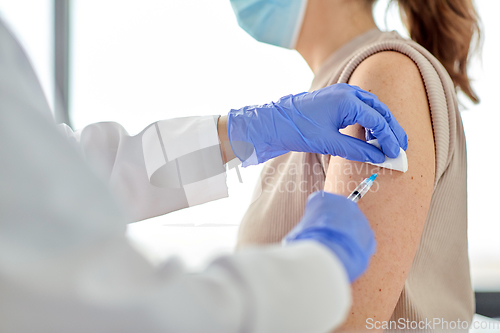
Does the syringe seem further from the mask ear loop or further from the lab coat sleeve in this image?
the mask ear loop

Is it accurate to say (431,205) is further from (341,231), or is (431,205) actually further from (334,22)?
(334,22)

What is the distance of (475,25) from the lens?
4.50ft

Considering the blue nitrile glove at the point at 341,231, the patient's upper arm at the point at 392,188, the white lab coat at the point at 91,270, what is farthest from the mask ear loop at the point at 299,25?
the white lab coat at the point at 91,270

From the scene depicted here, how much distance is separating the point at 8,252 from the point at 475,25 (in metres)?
1.61

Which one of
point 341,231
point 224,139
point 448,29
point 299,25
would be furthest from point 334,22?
point 341,231

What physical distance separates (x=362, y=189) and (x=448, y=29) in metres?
0.90

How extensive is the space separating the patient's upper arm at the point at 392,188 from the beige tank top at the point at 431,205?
36mm

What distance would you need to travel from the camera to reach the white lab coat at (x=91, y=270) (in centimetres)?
39

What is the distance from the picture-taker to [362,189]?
751mm

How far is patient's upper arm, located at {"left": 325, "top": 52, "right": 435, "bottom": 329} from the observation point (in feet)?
2.55

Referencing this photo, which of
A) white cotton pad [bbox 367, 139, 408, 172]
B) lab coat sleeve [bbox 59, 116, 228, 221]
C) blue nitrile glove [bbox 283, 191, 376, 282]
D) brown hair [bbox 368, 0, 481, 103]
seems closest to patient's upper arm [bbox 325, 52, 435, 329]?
white cotton pad [bbox 367, 139, 408, 172]

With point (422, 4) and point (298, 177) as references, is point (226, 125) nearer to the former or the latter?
point (298, 177)

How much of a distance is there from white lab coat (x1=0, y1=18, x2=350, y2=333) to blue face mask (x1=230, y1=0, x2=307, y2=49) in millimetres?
952

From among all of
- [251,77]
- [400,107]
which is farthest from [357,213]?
[251,77]
